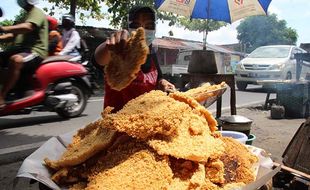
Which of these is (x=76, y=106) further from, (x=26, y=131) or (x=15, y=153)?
(x=15, y=153)

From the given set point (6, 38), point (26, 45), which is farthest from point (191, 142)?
point (6, 38)

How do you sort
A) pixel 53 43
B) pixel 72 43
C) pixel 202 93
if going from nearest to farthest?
pixel 202 93 → pixel 53 43 → pixel 72 43

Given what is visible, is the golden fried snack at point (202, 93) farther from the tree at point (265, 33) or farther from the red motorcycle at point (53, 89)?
the tree at point (265, 33)

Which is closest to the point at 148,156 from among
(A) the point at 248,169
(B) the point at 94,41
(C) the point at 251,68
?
(A) the point at 248,169

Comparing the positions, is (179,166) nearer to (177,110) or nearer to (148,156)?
(148,156)

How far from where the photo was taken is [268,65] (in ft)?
43.2

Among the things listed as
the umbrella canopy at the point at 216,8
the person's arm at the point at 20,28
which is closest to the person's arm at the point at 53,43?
the person's arm at the point at 20,28

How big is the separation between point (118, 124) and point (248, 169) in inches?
31.6

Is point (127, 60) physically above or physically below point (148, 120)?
above

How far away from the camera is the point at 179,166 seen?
1714mm

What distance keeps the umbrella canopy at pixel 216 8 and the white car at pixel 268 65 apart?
7.77 m

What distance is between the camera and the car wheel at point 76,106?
6.86 metres

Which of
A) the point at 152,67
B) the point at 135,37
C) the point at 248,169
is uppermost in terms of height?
the point at 135,37

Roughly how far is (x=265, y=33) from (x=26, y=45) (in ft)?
119
